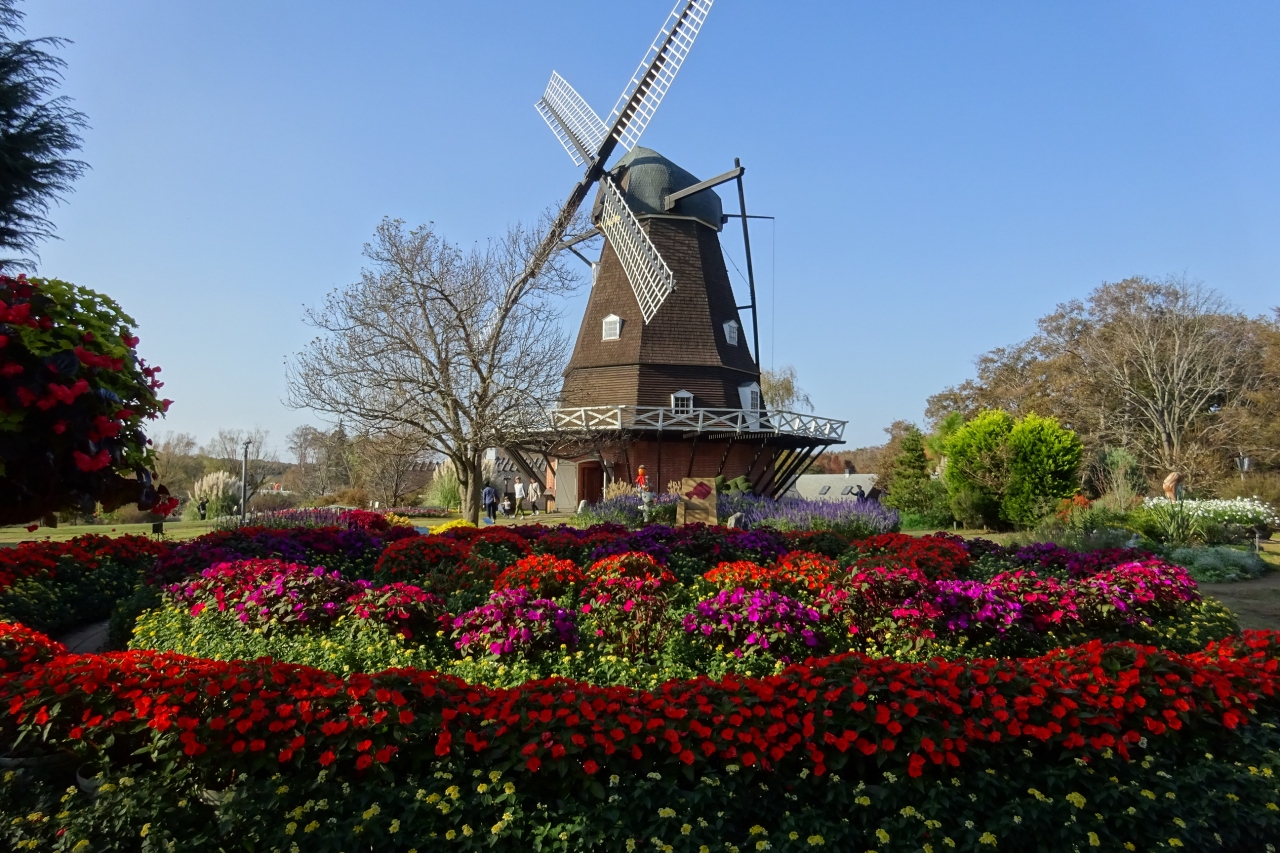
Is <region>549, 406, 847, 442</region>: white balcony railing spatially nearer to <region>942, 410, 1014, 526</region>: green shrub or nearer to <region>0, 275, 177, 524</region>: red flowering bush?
<region>942, 410, 1014, 526</region>: green shrub

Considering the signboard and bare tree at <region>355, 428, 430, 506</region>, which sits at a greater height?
bare tree at <region>355, 428, 430, 506</region>

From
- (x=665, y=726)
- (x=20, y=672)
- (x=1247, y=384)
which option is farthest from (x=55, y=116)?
(x=1247, y=384)

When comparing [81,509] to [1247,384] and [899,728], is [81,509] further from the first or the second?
[1247,384]

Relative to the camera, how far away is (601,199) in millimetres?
25969

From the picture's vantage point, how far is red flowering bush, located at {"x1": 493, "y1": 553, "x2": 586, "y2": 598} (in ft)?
21.9

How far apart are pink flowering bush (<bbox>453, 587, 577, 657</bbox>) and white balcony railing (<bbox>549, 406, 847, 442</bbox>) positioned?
15.9 metres

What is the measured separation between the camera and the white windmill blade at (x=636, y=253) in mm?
23312

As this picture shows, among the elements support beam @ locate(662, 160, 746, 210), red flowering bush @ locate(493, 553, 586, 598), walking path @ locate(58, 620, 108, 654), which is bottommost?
walking path @ locate(58, 620, 108, 654)

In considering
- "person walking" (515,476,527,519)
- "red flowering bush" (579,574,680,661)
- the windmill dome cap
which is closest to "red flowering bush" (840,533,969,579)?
"red flowering bush" (579,574,680,661)

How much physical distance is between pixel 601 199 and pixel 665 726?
2415 centimetres

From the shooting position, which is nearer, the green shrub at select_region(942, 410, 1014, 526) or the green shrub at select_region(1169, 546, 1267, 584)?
the green shrub at select_region(1169, 546, 1267, 584)

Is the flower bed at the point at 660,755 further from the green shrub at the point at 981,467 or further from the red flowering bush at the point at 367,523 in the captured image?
the green shrub at the point at 981,467

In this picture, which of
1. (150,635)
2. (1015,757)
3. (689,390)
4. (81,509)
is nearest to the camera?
(81,509)

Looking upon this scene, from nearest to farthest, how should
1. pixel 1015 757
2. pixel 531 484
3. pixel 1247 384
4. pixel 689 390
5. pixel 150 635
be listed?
1. pixel 1015 757
2. pixel 150 635
3. pixel 689 390
4. pixel 531 484
5. pixel 1247 384
